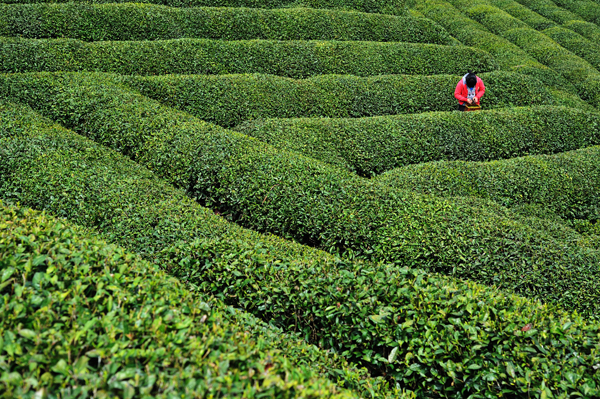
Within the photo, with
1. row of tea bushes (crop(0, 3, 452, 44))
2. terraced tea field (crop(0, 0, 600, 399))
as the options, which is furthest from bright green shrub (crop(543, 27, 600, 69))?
terraced tea field (crop(0, 0, 600, 399))

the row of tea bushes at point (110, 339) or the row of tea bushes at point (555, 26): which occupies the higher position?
the row of tea bushes at point (110, 339)

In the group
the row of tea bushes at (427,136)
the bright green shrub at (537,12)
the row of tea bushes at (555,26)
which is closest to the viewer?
the row of tea bushes at (427,136)

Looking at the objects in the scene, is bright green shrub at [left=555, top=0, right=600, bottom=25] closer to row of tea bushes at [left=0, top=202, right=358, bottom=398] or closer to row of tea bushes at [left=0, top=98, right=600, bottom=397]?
row of tea bushes at [left=0, top=98, right=600, bottom=397]

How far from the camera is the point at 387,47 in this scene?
1988cm

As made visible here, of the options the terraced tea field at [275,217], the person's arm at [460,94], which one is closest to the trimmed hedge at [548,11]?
the terraced tea field at [275,217]

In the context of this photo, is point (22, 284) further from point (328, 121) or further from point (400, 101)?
point (400, 101)

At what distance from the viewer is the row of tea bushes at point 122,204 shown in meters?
4.78

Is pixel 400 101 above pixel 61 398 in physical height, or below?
below

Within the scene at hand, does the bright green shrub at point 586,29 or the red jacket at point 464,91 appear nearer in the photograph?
the red jacket at point 464,91

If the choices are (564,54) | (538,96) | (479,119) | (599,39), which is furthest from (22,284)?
(599,39)

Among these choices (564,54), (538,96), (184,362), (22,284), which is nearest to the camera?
(184,362)

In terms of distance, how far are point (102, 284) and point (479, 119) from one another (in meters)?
14.5

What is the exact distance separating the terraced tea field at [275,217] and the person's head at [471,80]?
3.41 feet

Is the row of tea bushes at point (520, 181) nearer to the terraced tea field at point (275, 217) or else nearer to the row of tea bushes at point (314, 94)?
the terraced tea field at point (275, 217)
